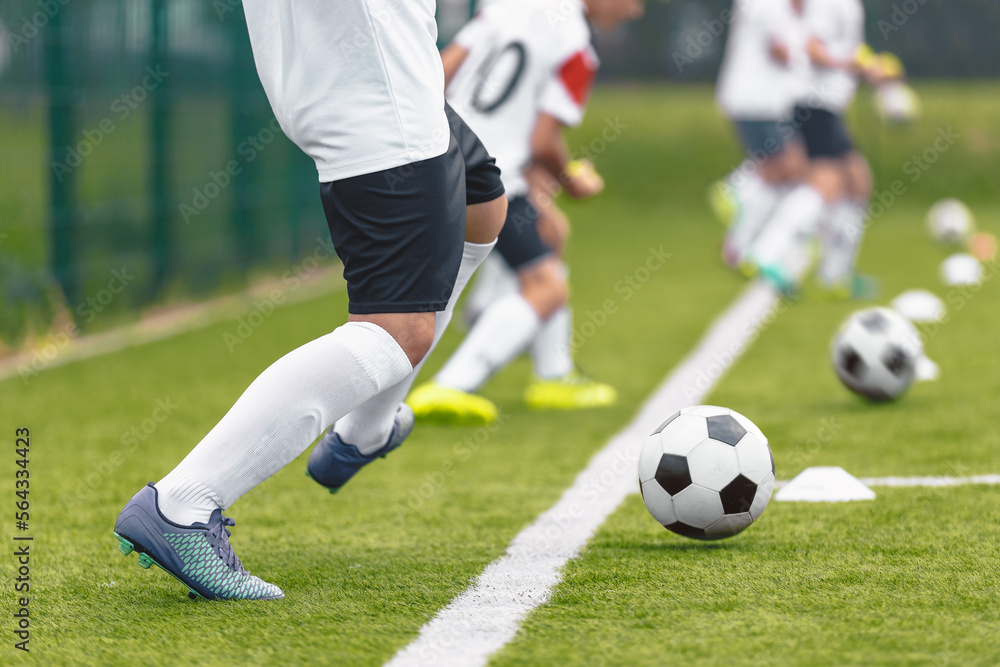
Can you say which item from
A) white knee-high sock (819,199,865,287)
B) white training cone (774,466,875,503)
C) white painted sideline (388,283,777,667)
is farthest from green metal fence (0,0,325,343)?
white training cone (774,466,875,503)

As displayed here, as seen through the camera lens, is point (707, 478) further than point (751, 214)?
No

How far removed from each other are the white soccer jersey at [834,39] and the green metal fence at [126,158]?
14.2 ft

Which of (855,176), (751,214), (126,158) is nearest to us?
(126,158)

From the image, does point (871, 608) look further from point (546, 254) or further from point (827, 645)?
point (546, 254)

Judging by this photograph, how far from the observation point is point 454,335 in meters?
8.30

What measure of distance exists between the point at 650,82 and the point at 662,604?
1696 cm

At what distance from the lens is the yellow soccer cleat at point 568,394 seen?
5875 millimetres

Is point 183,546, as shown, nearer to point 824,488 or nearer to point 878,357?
point 824,488

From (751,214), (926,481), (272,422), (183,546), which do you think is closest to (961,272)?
(751,214)

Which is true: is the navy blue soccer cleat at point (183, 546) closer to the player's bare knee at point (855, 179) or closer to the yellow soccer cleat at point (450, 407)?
the yellow soccer cleat at point (450, 407)

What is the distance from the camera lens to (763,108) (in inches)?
417

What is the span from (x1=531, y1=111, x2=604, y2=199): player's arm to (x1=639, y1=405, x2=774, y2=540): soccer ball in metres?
2.34

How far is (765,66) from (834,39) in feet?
2.16

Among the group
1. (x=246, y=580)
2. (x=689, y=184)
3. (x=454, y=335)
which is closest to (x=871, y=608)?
(x=246, y=580)
